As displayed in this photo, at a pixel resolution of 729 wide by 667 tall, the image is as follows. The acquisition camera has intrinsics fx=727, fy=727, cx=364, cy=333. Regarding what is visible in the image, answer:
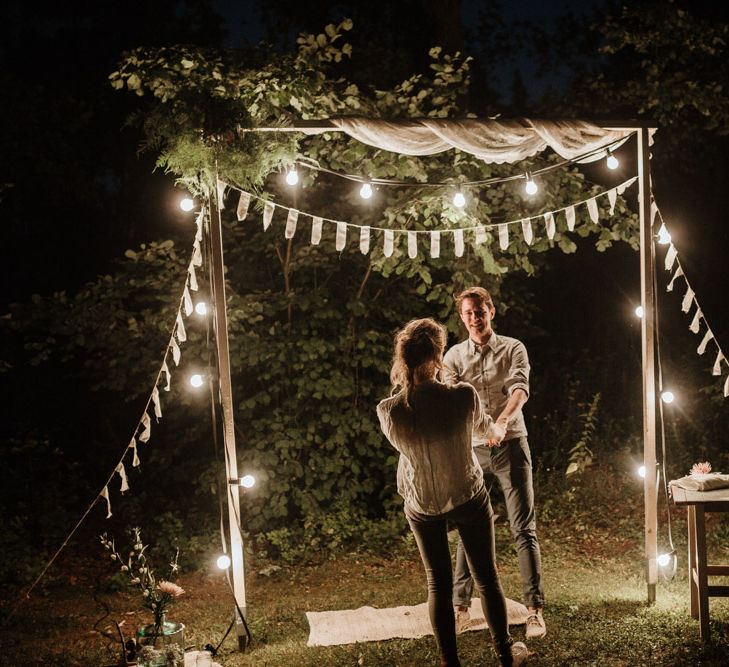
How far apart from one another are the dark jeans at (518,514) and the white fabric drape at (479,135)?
1843mm

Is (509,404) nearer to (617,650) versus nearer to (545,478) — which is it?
(617,650)

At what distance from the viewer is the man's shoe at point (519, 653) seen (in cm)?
374

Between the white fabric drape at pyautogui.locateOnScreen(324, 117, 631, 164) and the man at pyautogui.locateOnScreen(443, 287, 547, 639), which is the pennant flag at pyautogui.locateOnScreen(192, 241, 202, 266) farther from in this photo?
the man at pyautogui.locateOnScreen(443, 287, 547, 639)

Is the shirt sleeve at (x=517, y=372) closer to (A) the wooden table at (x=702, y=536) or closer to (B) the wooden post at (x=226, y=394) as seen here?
(A) the wooden table at (x=702, y=536)

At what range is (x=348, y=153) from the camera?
6164 mm

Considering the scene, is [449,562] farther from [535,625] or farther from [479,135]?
[479,135]

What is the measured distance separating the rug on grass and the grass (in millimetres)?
102

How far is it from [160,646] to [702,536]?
9.93 ft

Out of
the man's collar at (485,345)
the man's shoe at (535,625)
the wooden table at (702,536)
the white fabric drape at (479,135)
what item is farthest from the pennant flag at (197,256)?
the wooden table at (702,536)

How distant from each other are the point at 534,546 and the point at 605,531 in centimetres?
298

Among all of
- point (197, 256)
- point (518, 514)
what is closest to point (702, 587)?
point (518, 514)

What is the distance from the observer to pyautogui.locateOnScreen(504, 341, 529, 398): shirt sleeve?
445 centimetres

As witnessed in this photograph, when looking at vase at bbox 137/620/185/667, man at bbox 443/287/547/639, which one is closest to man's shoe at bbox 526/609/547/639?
man at bbox 443/287/547/639

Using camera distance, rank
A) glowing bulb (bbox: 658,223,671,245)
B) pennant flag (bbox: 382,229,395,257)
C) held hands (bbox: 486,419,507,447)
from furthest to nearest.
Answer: pennant flag (bbox: 382,229,395,257)
glowing bulb (bbox: 658,223,671,245)
held hands (bbox: 486,419,507,447)
